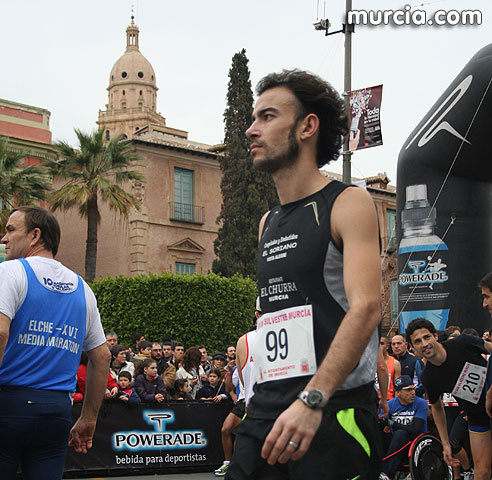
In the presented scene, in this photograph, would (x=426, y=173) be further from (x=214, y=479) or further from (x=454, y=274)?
(x=214, y=479)

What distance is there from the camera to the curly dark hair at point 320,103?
10.2 ft

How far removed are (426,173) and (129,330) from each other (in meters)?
13.3

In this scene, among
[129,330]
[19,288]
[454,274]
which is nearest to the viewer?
[19,288]

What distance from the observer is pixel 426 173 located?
16.5 m

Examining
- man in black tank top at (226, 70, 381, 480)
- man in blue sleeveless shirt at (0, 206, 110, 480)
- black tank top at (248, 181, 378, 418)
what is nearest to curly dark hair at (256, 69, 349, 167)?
man in black tank top at (226, 70, 381, 480)

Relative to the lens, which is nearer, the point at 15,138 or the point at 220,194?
the point at 15,138

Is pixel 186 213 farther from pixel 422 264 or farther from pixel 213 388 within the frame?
pixel 213 388

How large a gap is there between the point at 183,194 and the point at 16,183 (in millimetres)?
9607

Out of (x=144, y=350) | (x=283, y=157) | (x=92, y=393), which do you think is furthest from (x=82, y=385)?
(x=283, y=157)

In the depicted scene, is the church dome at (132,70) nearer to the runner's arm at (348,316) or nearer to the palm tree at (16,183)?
the palm tree at (16,183)

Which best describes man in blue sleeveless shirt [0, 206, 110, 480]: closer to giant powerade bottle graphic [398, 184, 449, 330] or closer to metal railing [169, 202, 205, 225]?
giant powerade bottle graphic [398, 184, 449, 330]

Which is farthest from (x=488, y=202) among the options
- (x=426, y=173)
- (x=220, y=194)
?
(x=220, y=194)

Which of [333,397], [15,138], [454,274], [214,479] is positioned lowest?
[214,479]

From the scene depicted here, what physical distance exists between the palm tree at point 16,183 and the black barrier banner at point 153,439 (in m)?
16.6
